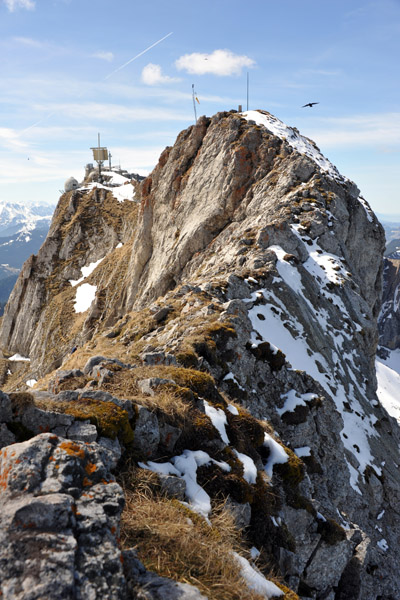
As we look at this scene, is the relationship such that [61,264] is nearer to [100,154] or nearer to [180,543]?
[100,154]

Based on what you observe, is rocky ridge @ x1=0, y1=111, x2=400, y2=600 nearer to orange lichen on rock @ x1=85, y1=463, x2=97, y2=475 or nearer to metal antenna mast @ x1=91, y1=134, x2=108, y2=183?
orange lichen on rock @ x1=85, y1=463, x2=97, y2=475

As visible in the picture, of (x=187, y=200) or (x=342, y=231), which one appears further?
(x=187, y=200)

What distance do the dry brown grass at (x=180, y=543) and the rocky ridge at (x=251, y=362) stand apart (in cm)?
50

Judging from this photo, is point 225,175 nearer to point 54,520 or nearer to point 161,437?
point 161,437

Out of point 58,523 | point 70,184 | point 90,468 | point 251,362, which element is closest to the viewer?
point 58,523

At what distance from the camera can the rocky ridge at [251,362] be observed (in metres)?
6.94

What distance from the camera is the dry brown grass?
425 cm

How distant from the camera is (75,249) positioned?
79250 millimetres

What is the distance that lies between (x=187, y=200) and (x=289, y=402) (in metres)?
36.1

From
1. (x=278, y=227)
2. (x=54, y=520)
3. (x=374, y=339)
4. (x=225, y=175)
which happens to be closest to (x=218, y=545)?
(x=54, y=520)

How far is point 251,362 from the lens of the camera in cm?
1583

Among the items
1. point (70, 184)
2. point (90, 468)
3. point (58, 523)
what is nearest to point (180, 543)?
point (90, 468)

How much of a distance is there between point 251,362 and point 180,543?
37.5ft

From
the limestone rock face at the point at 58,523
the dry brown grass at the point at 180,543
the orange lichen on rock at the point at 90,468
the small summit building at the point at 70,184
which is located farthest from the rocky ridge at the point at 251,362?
the small summit building at the point at 70,184
